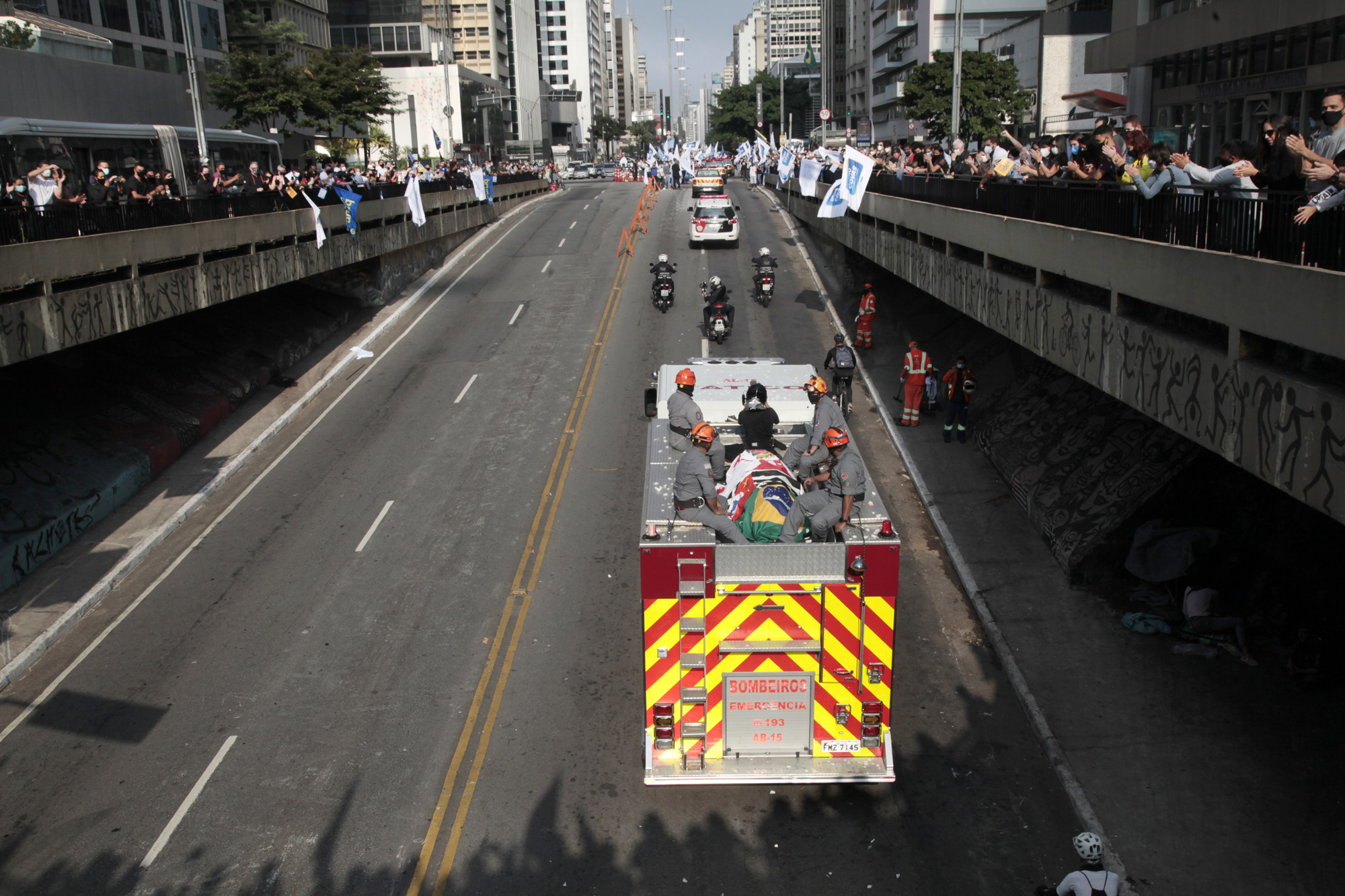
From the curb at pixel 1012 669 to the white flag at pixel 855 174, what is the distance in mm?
5539

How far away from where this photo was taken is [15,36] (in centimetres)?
3584

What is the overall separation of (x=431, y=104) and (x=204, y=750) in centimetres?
9516

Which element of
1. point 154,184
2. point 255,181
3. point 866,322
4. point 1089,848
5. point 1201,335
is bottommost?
point 1089,848

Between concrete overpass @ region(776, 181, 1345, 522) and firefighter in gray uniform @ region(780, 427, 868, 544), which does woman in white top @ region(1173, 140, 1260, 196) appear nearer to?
concrete overpass @ region(776, 181, 1345, 522)

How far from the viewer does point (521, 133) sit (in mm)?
144250

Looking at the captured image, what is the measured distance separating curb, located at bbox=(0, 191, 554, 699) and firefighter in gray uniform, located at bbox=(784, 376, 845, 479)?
371 inches

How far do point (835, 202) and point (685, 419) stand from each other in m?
17.1

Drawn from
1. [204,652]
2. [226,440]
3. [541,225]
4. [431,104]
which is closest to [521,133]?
[431,104]

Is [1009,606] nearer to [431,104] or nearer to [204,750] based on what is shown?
[204,750]

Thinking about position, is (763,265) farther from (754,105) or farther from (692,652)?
(754,105)

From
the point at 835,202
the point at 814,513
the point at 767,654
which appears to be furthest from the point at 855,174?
the point at 767,654

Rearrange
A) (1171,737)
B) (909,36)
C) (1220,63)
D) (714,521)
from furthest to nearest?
(909,36) < (1220,63) < (1171,737) < (714,521)

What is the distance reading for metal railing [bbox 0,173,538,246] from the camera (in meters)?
15.9

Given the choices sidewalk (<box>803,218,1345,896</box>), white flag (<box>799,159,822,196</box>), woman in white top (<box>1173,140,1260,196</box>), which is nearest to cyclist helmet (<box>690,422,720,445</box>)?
sidewalk (<box>803,218,1345,896</box>)
